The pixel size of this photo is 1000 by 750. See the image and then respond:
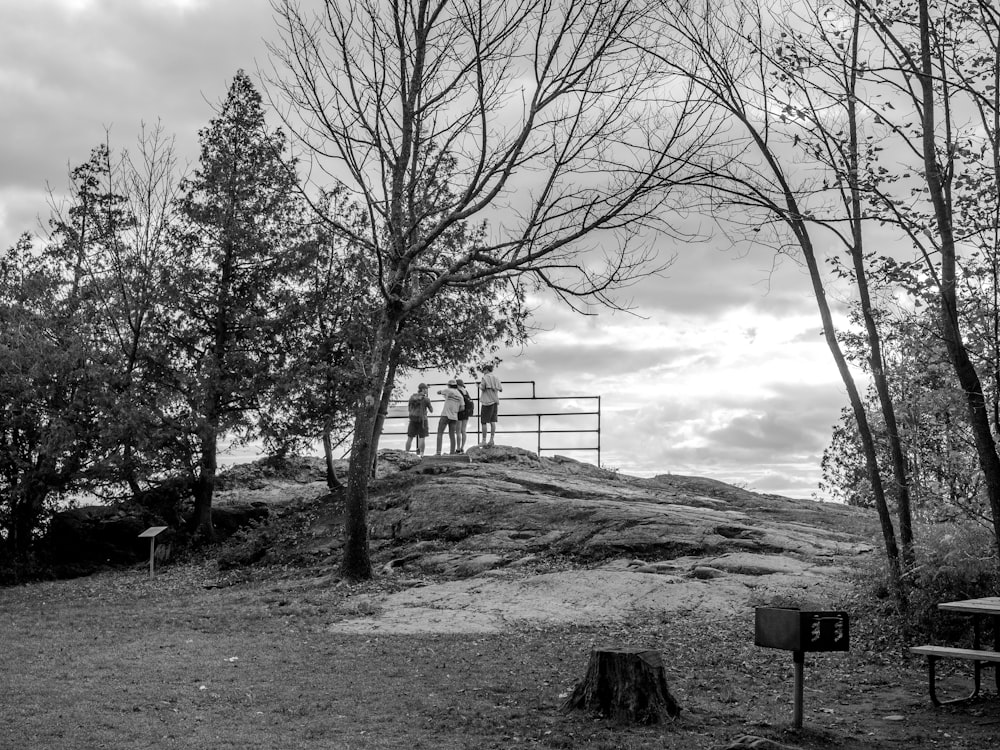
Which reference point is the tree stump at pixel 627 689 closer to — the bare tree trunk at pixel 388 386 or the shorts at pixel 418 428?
the bare tree trunk at pixel 388 386

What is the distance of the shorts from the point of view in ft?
88.4

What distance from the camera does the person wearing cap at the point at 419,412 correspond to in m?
26.5

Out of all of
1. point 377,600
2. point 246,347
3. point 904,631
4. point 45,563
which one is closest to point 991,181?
point 904,631

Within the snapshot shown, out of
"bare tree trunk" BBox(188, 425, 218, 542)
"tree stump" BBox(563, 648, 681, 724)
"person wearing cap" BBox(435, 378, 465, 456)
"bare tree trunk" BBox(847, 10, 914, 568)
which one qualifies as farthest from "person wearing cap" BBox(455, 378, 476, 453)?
"tree stump" BBox(563, 648, 681, 724)

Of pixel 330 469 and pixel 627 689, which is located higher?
pixel 330 469

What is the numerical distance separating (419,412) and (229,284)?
634 centimetres

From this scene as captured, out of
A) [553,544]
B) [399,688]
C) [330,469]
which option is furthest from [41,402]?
[399,688]

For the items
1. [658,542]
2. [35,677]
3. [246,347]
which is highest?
[246,347]

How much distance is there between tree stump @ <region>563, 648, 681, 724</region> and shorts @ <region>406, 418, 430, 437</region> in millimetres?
18806

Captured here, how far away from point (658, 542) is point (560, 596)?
317cm

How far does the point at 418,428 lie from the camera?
2700 centimetres

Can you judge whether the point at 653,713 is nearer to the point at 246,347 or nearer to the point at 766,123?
the point at 766,123

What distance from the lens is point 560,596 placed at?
14484mm

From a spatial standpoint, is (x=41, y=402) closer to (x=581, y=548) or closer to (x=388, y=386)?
(x=388, y=386)
